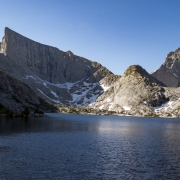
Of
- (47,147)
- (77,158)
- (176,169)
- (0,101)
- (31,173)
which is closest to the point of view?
(31,173)

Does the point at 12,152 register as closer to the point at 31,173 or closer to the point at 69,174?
the point at 31,173

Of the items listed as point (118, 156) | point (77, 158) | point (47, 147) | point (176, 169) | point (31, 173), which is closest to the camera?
point (31, 173)

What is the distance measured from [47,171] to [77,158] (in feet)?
32.7

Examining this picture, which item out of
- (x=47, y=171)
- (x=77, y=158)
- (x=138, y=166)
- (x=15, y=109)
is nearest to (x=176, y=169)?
(x=138, y=166)

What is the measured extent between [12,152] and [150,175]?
90.8ft

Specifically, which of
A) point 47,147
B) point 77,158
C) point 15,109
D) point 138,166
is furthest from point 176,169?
point 15,109

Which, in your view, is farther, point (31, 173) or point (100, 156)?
point (100, 156)

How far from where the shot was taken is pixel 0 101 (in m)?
169

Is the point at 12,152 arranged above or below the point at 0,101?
below

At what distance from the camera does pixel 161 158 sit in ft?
160

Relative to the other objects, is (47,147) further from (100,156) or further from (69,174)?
(69,174)

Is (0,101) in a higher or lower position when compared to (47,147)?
higher

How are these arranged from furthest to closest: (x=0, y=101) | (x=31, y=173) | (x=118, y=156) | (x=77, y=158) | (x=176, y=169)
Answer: (x=0, y=101), (x=118, y=156), (x=77, y=158), (x=176, y=169), (x=31, y=173)

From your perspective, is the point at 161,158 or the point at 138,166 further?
the point at 161,158
